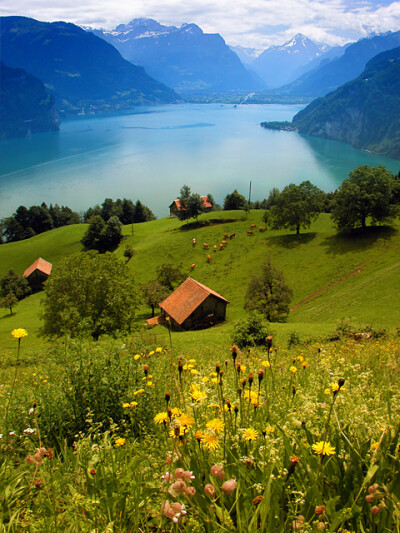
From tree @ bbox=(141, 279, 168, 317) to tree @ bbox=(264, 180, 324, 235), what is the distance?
26.8m

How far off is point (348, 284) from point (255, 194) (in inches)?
3505

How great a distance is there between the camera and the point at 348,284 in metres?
40.1

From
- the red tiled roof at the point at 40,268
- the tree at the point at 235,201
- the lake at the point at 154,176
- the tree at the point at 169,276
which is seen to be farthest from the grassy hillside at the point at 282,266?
the lake at the point at 154,176

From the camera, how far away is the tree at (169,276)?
47969 millimetres

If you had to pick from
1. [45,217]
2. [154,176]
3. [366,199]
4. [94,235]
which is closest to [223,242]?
[366,199]

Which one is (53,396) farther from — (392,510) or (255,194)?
(255,194)

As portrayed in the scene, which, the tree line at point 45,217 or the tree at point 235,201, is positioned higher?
the tree at point 235,201

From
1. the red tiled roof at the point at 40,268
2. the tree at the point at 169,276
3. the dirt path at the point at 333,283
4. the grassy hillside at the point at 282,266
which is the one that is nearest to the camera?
the grassy hillside at the point at 282,266

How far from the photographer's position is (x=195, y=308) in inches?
1491

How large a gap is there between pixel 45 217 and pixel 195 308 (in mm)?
76365

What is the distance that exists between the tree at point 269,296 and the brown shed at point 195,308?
5352mm

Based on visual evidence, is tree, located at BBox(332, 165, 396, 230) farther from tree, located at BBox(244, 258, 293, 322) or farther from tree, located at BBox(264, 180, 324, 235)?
tree, located at BBox(244, 258, 293, 322)

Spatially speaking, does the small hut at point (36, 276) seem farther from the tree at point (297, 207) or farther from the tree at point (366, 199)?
the tree at point (366, 199)

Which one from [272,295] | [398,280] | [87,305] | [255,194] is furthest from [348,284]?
[255,194]
